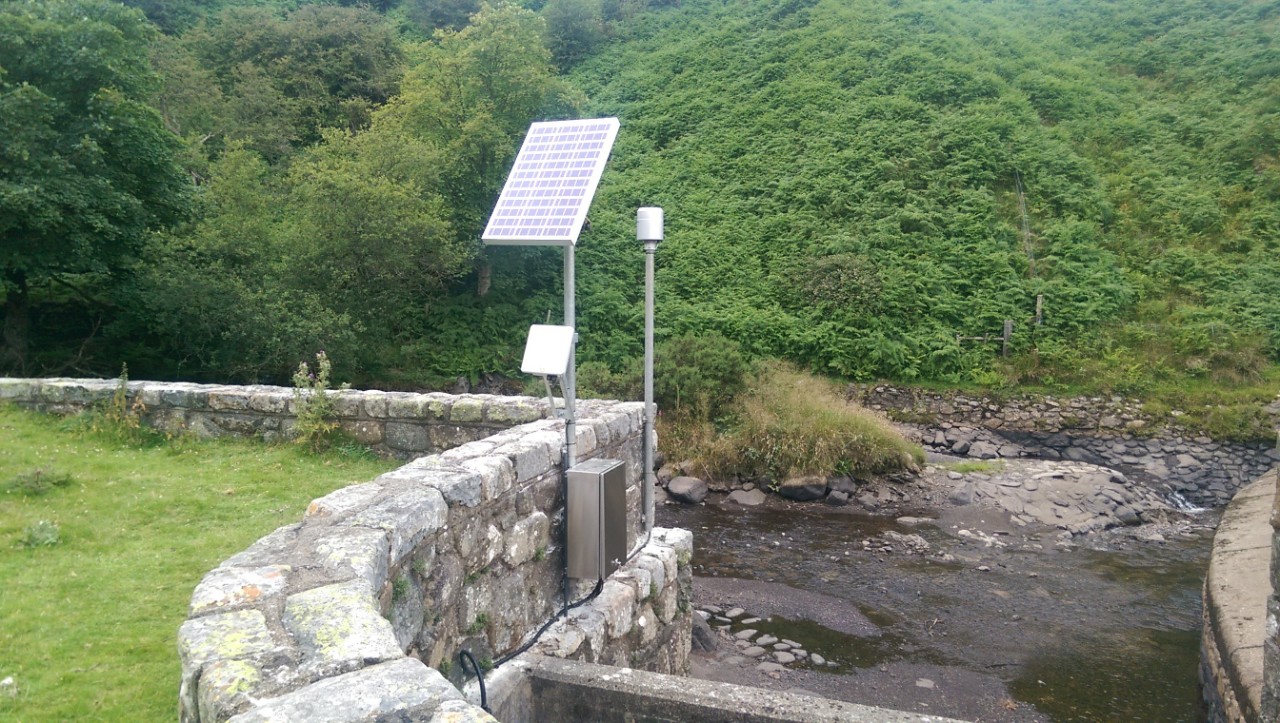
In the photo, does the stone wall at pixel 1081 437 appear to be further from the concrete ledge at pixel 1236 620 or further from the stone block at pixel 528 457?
the stone block at pixel 528 457

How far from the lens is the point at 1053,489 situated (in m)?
14.8

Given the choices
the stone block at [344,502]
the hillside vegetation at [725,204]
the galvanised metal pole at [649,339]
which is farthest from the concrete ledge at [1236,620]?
the hillside vegetation at [725,204]

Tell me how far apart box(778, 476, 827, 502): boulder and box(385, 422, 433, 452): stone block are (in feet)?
29.5

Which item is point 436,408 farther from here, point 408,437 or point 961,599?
point 961,599

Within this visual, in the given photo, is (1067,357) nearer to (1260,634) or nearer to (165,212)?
(1260,634)

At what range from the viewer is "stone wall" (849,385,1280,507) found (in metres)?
16.5

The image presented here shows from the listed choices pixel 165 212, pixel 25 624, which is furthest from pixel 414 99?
pixel 25 624

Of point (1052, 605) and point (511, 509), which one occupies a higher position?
point (511, 509)

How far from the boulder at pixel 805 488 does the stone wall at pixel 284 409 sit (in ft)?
27.2

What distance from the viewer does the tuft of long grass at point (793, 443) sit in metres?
15.5

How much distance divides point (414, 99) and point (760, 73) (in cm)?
1690

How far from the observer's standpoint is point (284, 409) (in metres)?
8.22

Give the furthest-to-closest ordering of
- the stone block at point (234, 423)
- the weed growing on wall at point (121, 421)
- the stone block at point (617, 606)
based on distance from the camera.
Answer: the stone block at point (234, 423) → the weed growing on wall at point (121, 421) → the stone block at point (617, 606)

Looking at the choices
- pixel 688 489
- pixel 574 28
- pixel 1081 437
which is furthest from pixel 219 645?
pixel 574 28
